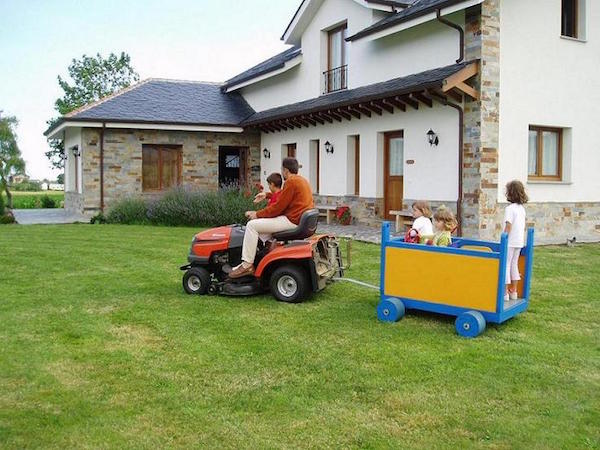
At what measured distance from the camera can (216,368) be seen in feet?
15.8

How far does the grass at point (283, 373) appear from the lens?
3684mm

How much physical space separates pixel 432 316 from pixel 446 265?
2.49 feet

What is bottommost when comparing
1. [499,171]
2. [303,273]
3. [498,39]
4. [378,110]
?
[303,273]

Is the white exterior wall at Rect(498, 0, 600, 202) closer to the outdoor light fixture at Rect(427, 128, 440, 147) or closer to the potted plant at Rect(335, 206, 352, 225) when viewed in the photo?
the outdoor light fixture at Rect(427, 128, 440, 147)

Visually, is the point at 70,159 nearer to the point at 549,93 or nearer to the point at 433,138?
the point at 433,138

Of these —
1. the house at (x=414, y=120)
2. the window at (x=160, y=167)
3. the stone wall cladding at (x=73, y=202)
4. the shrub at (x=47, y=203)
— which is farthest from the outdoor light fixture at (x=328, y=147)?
the shrub at (x=47, y=203)

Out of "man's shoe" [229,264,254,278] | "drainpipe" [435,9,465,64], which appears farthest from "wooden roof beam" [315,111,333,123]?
"man's shoe" [229,264,254,278]

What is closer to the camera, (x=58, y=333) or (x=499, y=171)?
(x=58, y=333)

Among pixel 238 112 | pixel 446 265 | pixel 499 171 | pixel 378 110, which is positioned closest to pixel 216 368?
pixel 446 265

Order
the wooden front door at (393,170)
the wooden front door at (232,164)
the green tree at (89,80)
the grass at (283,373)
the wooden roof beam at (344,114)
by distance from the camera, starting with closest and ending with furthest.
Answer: the grass at (283,373) → the wooden front door at (393,170) → the wooden roof beam at (344,114) → the wooden front door at (232,164) → the green tree at (89,80)

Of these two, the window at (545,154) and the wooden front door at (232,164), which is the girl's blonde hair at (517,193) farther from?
the wooden front door at (232,164)

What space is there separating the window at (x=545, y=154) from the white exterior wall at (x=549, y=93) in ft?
0.55

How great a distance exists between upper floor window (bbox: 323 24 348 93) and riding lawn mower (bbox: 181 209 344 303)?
1139 cm

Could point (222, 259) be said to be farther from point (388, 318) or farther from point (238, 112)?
point (238, 112)
